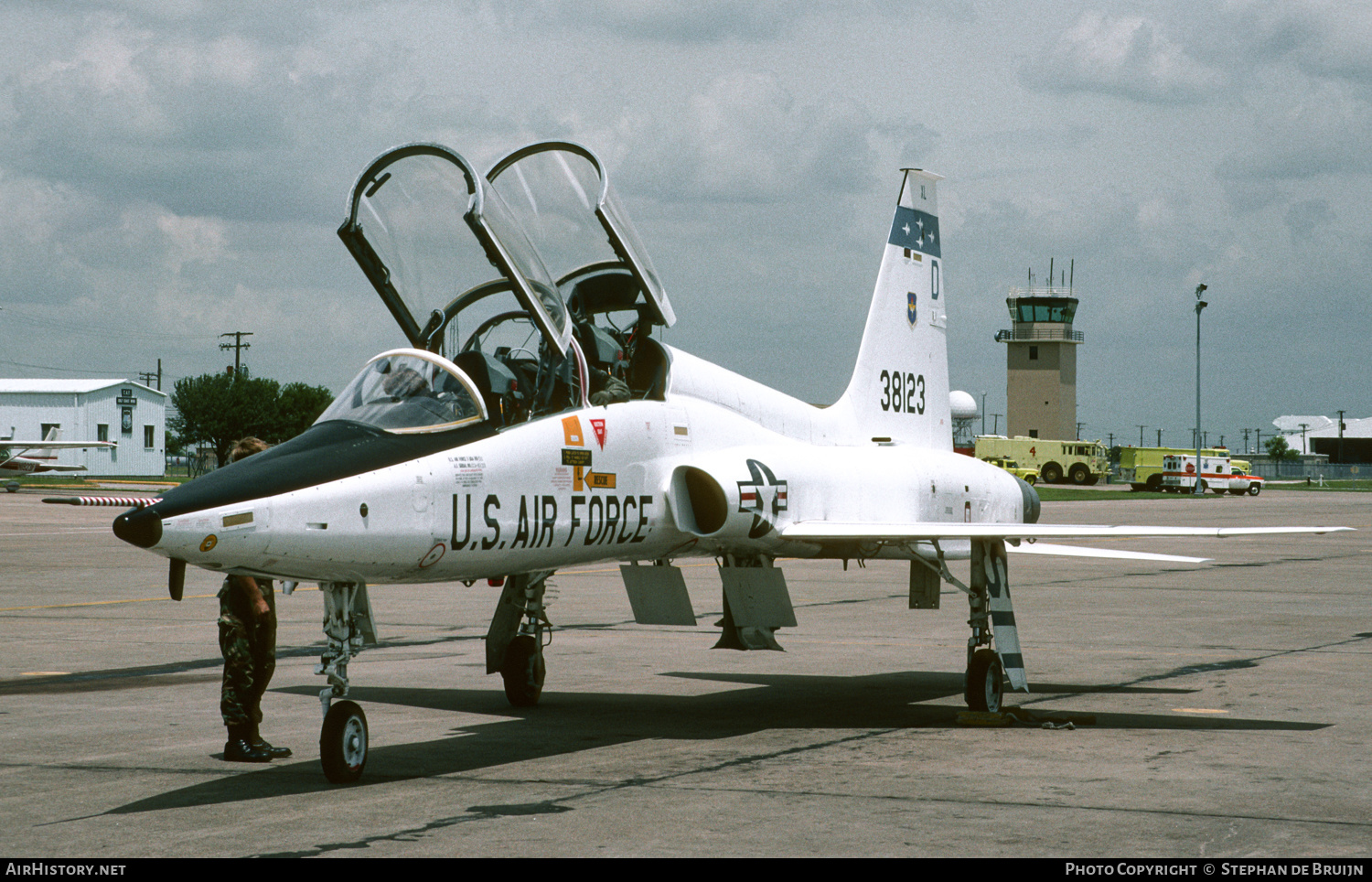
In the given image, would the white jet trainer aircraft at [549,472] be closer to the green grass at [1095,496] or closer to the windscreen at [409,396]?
the windscreen at [409,396]

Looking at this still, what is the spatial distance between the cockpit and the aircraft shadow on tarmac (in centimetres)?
218

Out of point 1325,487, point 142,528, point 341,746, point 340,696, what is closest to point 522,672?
point 340,696

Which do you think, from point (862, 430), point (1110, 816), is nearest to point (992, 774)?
point (1110, 816)

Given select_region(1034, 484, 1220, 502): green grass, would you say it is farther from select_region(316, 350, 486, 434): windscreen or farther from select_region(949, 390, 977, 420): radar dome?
select_region(316, 350, 486, 434): windscreen

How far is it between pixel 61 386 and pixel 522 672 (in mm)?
100398

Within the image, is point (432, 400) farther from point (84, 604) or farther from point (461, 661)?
point (84, 604)

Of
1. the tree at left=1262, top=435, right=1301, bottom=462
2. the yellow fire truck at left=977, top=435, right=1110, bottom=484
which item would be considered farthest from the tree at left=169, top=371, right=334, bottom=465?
the tree at left=1262, top=435, right=1301, bottom=462

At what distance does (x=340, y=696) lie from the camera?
830 cm

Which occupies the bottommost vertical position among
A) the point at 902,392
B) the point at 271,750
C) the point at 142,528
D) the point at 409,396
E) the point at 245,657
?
the point at 271,750

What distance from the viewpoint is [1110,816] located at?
292 inches

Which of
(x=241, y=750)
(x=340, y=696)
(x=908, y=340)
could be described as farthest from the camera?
(x=908, y=340)

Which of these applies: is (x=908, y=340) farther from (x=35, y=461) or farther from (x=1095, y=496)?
(x=35, y=461)

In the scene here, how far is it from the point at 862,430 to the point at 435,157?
6079 millimetres

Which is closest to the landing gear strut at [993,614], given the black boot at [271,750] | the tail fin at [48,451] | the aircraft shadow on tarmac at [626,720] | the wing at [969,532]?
the wing at [969,532]
